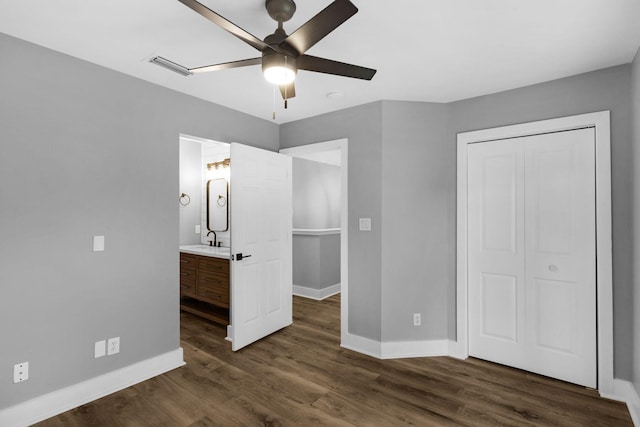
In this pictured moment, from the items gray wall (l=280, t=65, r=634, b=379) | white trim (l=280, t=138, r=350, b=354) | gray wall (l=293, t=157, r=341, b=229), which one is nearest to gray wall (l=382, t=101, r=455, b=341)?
gray wall (l=280, t=65, r=634, b=379)

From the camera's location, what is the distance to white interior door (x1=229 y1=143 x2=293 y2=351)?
3180mm

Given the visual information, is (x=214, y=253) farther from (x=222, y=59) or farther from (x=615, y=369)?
(x=615, y=369)

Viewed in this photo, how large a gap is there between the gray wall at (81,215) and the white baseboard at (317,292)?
250cm

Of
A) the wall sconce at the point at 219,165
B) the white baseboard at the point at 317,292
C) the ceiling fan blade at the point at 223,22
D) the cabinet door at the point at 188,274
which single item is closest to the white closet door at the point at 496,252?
the ceiling fan blade at the point at 223,22

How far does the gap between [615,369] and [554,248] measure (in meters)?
0.95

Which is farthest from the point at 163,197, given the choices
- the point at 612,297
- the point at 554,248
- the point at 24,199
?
the point at 612,297

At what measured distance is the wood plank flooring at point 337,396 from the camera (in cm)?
215

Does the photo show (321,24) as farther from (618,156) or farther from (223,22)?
(618,156)

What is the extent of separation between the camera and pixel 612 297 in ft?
7.84

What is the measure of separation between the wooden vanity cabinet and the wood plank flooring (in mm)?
715

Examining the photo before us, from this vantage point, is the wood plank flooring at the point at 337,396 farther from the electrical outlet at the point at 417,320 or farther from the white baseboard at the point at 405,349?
the electrical outlet at the point at 417,320

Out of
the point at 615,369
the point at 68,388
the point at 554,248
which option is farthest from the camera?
the point at 554,248

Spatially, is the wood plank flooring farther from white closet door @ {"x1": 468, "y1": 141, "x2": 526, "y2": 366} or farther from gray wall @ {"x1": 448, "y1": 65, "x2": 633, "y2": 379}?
gray wall @ {"x1": 448, "y1": 65, "x2": 633, "y2": 379}

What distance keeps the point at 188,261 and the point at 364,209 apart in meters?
2.53
